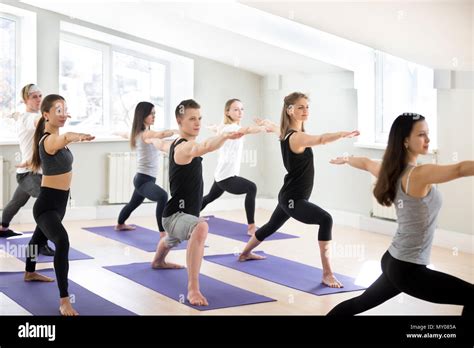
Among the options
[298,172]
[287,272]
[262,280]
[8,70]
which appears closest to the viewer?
[298,172]

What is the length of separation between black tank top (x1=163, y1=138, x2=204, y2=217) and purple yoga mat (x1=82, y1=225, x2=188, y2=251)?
1.72 meters

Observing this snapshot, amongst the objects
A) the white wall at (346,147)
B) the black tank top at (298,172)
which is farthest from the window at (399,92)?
the black tank top at (298,172)

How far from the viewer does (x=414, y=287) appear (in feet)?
11.2

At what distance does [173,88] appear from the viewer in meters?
9.25

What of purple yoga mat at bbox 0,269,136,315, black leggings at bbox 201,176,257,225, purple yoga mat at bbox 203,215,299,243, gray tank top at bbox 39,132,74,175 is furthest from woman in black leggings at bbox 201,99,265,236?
gray tank top at bbox 39,132,74,175

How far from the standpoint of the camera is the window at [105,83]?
8602mm

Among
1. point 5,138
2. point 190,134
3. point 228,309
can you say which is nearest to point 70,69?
point 5,138

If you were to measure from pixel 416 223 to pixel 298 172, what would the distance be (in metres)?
1.88

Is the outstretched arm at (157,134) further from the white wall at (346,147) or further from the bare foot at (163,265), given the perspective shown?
the white wall at (346,147)

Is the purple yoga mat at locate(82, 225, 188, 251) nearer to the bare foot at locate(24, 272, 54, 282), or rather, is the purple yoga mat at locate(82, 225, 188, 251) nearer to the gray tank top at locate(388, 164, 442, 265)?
the bare foot at locate(24, 272, 54, 282)

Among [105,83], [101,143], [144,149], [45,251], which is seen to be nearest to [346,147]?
[144,149]

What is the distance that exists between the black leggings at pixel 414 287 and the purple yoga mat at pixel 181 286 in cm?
128

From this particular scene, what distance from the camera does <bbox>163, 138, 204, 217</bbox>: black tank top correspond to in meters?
4.89

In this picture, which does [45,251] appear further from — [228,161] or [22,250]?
[228,161]
